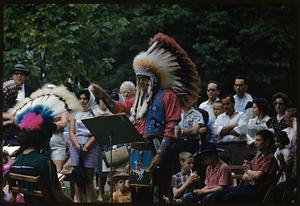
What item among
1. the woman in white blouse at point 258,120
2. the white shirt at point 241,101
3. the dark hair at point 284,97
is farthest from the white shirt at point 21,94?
the dark hair at point 284,97

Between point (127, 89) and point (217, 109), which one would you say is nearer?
point (127, 89)

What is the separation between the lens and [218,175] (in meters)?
8.62

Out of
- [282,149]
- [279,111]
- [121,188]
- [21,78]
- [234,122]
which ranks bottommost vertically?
[121,188]

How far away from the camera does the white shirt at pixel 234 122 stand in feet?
28.3

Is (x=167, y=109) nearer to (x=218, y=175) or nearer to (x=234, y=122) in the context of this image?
(x=234, y=122)

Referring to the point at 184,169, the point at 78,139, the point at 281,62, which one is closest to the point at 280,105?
the point at 281,62

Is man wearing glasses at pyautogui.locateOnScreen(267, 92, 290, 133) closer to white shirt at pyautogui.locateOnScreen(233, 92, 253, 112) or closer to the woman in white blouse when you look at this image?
the woman in white blouse

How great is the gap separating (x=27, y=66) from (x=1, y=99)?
45cm

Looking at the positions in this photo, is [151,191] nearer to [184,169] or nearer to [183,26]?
[184,169]

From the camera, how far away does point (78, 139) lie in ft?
28.5

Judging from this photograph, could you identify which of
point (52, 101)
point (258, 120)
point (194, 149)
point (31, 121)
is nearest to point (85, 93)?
point (52, 101)

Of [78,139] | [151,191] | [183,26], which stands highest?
[183,26]

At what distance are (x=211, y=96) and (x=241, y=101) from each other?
31 cm

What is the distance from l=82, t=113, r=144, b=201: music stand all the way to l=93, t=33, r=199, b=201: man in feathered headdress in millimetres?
70
